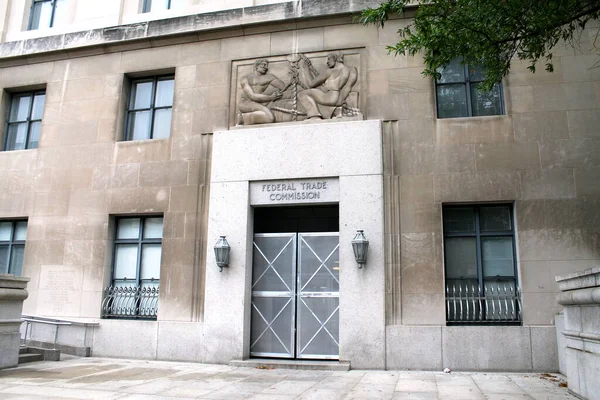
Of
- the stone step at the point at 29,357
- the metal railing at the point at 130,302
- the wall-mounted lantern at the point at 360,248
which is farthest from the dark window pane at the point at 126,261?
the wall-mounted lantern at the point at 360,248

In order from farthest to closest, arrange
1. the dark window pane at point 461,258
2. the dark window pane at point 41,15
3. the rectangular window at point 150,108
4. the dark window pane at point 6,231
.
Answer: the dark window pane at point 41,15 < the dark window pane at point 6,231 < the rectangular window at point 150,108 < the dark window pane at point 461,258

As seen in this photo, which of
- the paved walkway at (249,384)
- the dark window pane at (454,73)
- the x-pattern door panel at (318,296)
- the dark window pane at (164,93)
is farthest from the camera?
the dark window pane at (164,93)

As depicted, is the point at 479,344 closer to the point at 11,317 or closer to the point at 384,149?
the point at 384,149

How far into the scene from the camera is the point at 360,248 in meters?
11.8

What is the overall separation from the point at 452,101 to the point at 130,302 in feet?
32.6

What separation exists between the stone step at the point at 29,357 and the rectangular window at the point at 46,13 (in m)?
10.6

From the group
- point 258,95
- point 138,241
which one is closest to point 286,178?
point 258,95

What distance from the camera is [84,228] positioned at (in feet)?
46.7

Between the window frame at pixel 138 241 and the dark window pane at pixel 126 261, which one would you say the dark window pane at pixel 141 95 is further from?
the dark window pane at pixel 126 261

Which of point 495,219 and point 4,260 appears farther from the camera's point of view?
point 4,260

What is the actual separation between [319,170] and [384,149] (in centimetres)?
169

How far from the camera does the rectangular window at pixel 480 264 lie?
1155 centimetres

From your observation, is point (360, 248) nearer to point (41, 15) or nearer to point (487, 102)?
point (487, 102)

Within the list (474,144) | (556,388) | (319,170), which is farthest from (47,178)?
(556,388)
